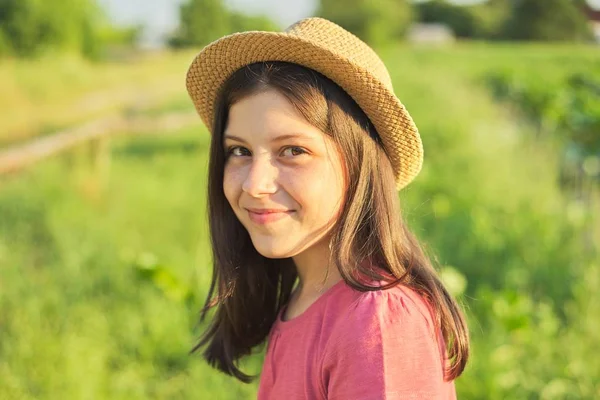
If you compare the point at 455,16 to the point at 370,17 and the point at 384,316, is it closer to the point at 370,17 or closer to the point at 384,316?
the point at 370,17

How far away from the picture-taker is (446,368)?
4.31 feet

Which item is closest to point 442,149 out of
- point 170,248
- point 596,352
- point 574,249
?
point 574,249

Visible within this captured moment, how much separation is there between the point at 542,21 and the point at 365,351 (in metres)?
28.4

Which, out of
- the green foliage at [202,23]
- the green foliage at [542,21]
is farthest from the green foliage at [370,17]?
the green foliage at [202,23]

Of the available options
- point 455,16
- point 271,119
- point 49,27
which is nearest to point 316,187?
point 271,119

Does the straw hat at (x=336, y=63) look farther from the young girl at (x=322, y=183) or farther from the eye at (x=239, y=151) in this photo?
the eye at (x=239, y=151)

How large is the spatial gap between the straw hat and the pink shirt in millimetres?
306

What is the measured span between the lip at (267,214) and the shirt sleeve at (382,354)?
231mm

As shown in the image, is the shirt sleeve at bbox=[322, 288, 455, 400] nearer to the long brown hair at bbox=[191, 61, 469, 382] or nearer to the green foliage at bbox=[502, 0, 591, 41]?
the long brown hair at bbox=[191, 61, 469, 382]

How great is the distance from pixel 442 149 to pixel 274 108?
296 inches

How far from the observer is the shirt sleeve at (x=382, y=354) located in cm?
109

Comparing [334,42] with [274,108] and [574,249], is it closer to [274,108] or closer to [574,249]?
[274,108]

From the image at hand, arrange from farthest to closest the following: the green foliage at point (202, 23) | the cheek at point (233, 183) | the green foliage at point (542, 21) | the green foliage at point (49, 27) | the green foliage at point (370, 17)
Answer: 1. the green foliage at point (370, 17)
2. the green foliage at point (542, 21)
3. the green foliage at point (202, 23)
4. the green foliage at point (49, 27)
5. the cheek at point (233, 183)

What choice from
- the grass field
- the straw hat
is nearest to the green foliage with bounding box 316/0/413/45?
the grass field
